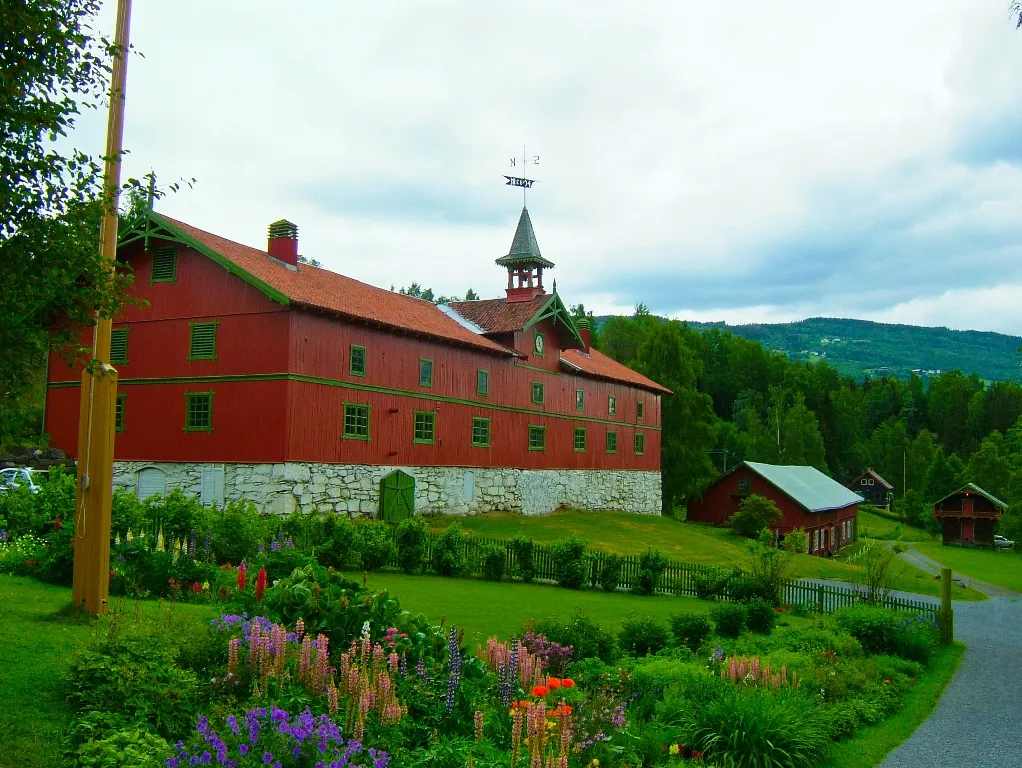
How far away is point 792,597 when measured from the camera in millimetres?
23359

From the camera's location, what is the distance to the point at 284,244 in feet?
111

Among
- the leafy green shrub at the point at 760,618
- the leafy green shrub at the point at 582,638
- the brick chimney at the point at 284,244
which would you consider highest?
the brick chimney at the point at 284,244

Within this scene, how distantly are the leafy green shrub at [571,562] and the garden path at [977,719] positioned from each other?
9.51m

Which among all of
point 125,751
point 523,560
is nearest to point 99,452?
point 125,751

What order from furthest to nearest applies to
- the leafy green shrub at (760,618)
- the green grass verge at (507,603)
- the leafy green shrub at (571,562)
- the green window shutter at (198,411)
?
the green window shutter at (198,411), the leafy green shrub at (571,562), the leafy green shrub at (760,618), the green grass verge at (507,603)

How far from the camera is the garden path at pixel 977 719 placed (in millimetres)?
10664

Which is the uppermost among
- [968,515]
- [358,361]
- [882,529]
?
[358,361]

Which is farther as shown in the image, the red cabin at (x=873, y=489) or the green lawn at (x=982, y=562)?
the red cabin at (x=873, y=489)

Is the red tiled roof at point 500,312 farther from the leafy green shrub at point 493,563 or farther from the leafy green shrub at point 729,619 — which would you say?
the leafy green shrub at point 729,619

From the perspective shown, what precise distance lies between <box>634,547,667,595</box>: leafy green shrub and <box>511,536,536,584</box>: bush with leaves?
9.89 feet

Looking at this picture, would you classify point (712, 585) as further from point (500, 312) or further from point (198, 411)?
point (500, 312)

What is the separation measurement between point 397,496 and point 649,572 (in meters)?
11.6

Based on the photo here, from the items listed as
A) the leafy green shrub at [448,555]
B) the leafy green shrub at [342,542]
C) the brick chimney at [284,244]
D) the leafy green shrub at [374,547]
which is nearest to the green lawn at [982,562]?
the leafy green shrub at [448,555]

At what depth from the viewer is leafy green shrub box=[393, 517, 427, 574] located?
23.2m
